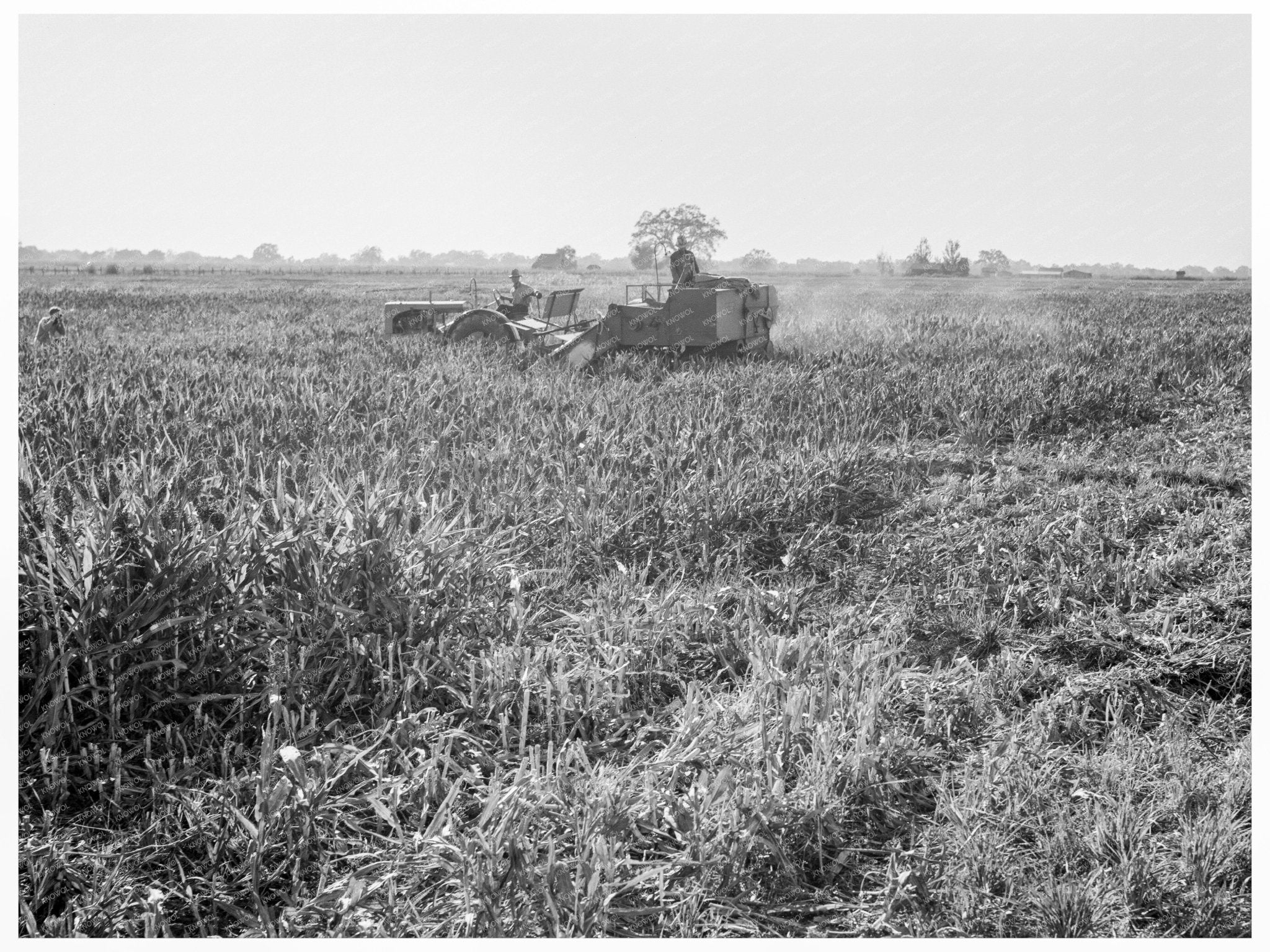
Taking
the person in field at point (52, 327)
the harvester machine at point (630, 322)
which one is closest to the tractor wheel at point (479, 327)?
the harvester machine at point (630, 322)

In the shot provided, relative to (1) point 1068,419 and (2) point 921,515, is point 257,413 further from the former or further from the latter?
(1) point 1068,419

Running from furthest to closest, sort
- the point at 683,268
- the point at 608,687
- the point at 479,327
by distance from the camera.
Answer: the point at 479,327, the point at 683,268, the point at 608,687

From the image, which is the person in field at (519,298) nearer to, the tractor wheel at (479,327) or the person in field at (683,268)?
the tractor wheel at (479,327)

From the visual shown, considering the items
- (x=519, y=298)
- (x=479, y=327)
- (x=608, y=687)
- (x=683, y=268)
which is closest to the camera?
(x=608, y=687)

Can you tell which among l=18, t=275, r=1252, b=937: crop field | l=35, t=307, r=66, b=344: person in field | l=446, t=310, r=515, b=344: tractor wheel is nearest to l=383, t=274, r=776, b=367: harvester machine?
l=446, t=310, r=515, b=344: tractor wheel

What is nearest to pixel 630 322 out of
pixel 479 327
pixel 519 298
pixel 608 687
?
pixel 519 298

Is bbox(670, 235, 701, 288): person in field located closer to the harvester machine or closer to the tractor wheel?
the harvester machine

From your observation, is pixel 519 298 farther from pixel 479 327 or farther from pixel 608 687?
pixel 608 687
